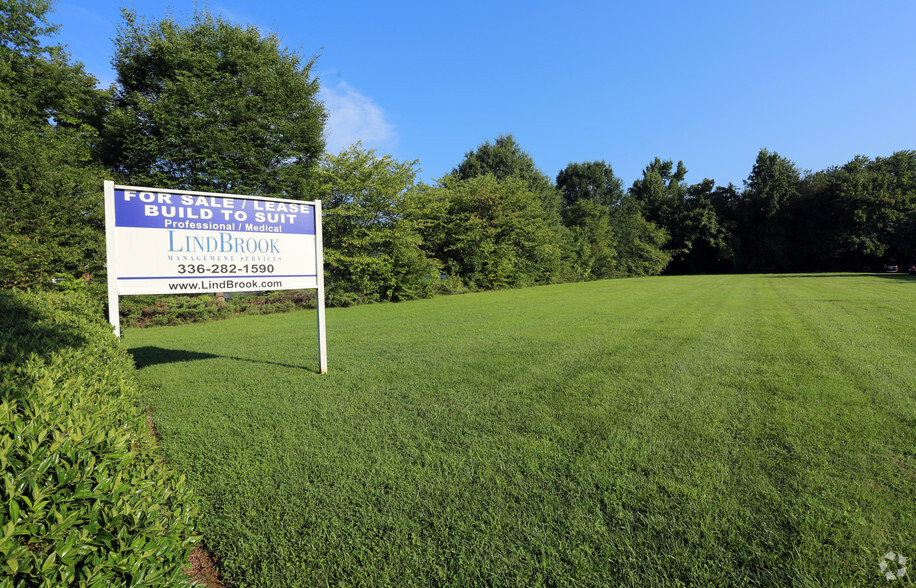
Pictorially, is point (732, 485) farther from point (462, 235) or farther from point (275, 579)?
point (462, 235)

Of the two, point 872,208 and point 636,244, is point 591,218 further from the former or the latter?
point 872,208

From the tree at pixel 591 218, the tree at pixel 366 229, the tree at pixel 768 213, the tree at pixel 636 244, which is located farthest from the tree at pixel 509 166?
the tree at pixel 768 213

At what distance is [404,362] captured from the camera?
19.7ft

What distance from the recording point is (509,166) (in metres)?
34.9

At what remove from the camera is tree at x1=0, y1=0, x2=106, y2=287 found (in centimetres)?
1098

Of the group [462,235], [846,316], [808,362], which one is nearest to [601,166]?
[462,235]

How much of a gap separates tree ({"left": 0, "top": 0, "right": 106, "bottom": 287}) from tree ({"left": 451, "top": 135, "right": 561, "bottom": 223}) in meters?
24.4

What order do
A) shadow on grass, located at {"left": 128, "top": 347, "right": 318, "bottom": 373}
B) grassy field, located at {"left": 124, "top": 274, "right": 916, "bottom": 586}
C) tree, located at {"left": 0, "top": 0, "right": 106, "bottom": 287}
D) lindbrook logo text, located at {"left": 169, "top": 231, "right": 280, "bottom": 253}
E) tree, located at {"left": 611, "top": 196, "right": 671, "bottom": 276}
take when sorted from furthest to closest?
1. tree, located at {"left": 611, "top": 196, "right": 671, "bottom": 276}
2. tree, located at {"left": 0, "top": 0, "right": 106, "bottom": 287}
3. shadow on grass, located at {"left": 128, "top": 347, "right": 318, "bottom": 373}
4. lindbrook logo text, located at {"left": 169, "top": 231, "right": 280, "bottom": 253}
5. grassy field, located at {"left": 124, "top": 274, "right": 916, "bottom": 586}

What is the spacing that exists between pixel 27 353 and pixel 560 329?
7.92 meters

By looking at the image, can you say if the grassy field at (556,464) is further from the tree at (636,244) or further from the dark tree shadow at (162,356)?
the tree at (636,244)

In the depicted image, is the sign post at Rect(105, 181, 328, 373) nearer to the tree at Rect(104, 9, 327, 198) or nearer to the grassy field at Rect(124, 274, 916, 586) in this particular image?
the grassy field at Rect(124, 274, 916, 586)

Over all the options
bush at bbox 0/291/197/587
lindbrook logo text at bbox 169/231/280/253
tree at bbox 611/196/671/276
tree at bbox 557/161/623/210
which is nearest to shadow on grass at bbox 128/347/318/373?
lindbrook logo text at bbox 169/231/280/253

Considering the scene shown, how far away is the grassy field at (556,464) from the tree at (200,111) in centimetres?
1152

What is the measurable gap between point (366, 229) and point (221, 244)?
500 inches
